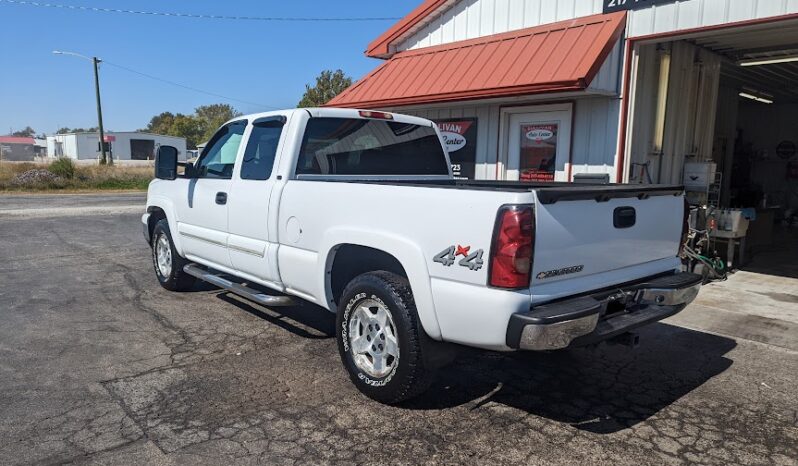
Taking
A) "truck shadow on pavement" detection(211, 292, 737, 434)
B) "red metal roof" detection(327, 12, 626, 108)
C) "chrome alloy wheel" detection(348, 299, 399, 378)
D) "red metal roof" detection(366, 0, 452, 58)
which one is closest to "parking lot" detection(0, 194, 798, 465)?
"truck shadow on pavement" detection(211, 292, 737, 434)

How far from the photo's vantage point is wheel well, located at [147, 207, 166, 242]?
7.25 meters

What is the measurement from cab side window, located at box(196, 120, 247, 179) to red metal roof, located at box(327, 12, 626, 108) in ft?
13.9

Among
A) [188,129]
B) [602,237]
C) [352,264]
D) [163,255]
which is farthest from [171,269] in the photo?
[188,129]

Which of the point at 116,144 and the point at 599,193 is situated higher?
the point at 116,144

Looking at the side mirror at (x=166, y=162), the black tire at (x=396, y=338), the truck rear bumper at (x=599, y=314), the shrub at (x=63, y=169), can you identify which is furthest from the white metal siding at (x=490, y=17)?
the shrub at (x=63, y=169)

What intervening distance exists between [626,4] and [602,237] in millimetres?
5720

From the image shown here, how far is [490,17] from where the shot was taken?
991 cm

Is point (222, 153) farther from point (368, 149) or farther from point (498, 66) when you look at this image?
point (498, 66)

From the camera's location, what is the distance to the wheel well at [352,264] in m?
4.04

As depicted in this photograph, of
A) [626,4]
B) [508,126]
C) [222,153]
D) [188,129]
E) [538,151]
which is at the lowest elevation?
[222,153]

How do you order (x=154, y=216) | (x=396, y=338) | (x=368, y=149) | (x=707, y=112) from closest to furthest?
1. (x=396, y=338)
2. (x=368, y=149)
3. (x=154, y=216)
4. (x=707, y=112)

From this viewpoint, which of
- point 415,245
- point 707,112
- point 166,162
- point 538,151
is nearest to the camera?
point 415,245

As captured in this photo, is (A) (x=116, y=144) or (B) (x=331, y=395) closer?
(B) (x=331, y=395)

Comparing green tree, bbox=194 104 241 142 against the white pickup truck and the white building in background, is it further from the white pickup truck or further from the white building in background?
the white pickup truck
